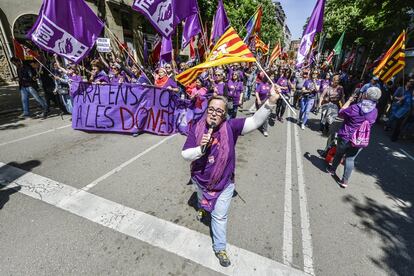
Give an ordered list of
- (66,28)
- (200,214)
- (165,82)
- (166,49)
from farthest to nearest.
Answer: (166,49) < (165,82) < (66,28) < (200,214)

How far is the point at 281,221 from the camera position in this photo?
132 inches

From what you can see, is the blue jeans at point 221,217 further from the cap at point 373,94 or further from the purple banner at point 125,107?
the purple banner at point 125,107

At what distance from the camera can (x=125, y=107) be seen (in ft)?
20.2

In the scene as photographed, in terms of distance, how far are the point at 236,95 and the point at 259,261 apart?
5203 millimetres

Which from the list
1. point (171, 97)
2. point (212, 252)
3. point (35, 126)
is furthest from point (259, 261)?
point (35, 126)

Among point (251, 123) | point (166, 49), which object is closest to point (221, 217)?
point (251, 123)

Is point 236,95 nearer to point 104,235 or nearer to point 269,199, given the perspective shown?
point 269,199

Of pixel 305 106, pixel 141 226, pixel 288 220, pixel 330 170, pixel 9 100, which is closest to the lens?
pixel 141 226

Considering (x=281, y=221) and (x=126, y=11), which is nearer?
(x=281, y=221)

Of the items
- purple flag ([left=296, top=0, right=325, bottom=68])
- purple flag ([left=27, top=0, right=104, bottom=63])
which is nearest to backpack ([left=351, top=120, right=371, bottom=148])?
purple flag ([left=296, top=0, right=325, bottom=68])

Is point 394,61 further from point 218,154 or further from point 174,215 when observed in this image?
point 174,215

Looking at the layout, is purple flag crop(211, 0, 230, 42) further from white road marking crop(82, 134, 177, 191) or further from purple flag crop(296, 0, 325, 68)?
white road marking crop(82, 134, 177, 191)

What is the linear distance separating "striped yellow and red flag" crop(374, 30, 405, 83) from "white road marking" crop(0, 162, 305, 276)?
5681 mm

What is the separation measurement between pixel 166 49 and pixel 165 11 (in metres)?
1.24
